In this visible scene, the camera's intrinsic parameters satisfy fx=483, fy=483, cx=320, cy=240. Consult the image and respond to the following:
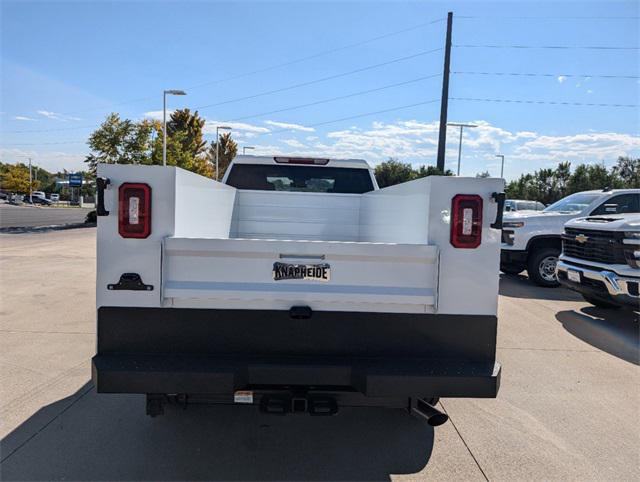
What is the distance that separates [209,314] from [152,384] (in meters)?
0.49

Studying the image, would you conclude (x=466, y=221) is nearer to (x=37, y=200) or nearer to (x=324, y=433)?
(x=324, y=433)

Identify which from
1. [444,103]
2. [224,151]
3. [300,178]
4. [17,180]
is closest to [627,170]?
[444,103]

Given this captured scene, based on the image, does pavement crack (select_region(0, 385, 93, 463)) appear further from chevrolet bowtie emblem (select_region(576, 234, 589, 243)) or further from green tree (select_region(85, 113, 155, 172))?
green tree (select_region(85, 113, 155, 172))

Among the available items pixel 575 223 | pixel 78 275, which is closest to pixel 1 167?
pixel 78 275

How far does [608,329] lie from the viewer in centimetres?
695

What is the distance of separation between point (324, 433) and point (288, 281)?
4.85ft

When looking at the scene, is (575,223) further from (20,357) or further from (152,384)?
(20,357)

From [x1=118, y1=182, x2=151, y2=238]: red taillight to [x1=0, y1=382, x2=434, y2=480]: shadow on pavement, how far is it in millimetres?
1543

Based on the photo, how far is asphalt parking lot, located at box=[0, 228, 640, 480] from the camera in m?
3.15

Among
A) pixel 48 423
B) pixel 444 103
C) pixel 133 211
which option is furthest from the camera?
pixel 444 103

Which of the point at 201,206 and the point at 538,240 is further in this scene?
the point at 538,240

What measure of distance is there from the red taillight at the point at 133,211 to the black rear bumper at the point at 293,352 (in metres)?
0.46

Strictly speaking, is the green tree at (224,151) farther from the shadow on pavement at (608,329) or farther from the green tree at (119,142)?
the shadow on pavement at (608,329)

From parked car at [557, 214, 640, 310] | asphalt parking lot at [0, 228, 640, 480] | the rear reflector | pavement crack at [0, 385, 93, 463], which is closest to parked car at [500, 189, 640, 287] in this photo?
parked car at [557, 214, 640, 310]
